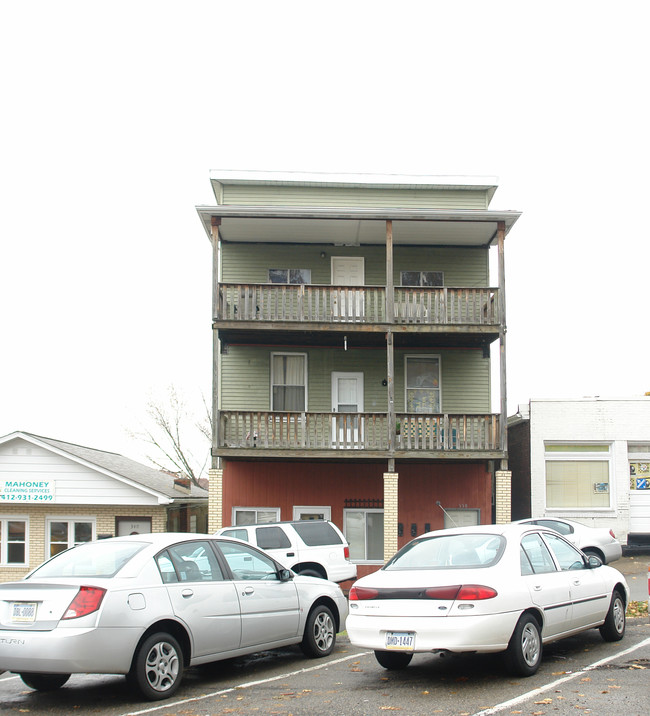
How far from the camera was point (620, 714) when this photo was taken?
7262mm

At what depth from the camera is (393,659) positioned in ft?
31.1

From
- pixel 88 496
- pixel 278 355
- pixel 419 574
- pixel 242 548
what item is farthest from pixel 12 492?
pixel 419 574

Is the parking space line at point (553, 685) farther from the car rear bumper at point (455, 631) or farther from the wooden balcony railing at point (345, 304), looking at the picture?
the wooden balcony railing at point (345, 304)

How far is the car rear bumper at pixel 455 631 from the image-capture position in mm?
8281

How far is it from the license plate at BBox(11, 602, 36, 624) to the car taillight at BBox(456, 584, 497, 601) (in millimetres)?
3832

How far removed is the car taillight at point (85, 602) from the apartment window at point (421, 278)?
1877 cm

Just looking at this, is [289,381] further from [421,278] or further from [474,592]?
[474,592]

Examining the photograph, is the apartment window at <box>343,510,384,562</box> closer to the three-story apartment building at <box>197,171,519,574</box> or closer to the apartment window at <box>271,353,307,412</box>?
the three-story apartment building at <box>197,171,519,574</box>

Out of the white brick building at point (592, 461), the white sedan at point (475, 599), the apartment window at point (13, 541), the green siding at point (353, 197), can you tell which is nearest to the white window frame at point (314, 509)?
the white brick building at point (592, 461)

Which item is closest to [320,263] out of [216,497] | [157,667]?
[216,497]

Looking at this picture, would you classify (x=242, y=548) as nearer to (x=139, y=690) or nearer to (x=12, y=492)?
(x=139, y=690)

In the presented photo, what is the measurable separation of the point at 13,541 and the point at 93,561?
1674 cm

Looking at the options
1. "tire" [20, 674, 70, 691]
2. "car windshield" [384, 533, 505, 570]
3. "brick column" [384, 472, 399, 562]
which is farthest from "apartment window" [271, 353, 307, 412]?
"tire" [20, 674, 70, 691]

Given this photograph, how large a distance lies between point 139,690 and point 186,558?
142 centimetres
